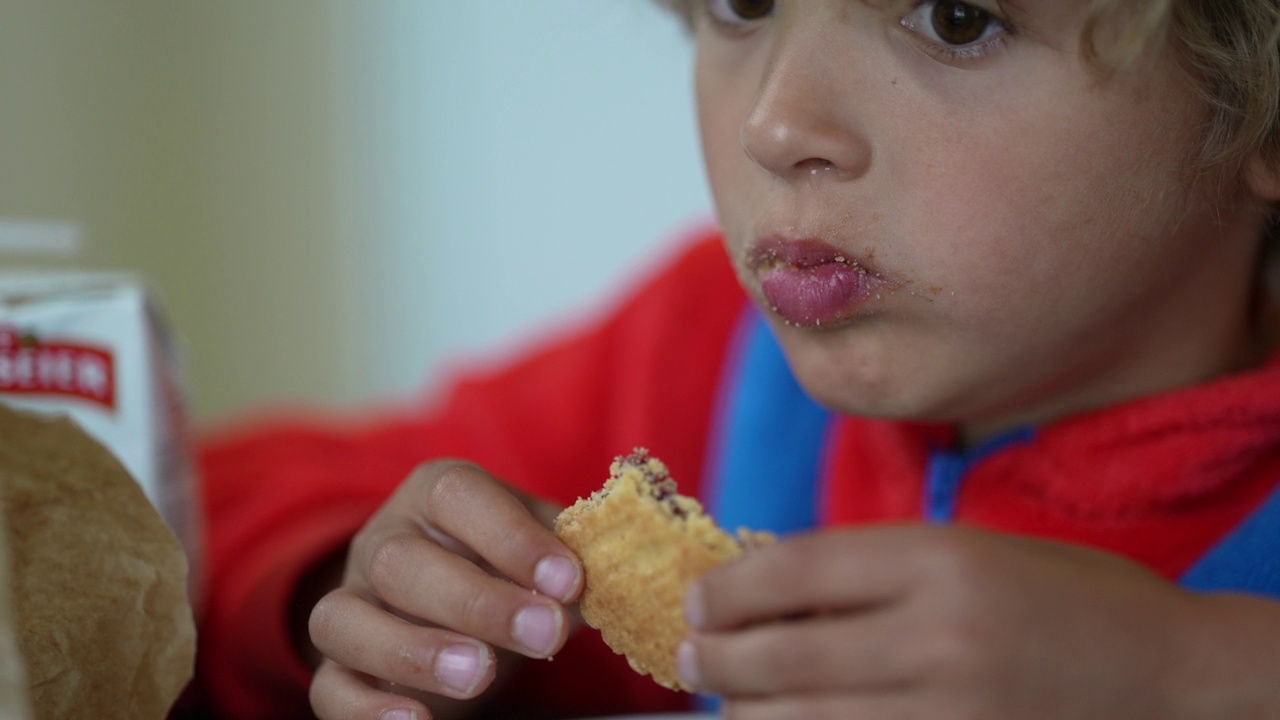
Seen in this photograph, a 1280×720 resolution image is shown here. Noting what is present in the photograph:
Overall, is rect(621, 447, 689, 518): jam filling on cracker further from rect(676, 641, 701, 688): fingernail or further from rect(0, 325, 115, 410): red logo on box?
rect(0, 325, 115, 410): red logo on box

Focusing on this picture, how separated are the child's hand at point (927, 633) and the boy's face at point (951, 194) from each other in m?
0.15

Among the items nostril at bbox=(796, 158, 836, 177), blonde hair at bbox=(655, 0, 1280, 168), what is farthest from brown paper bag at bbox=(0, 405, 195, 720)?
blonde hair at bbox=(655, 0, 1280, 168)

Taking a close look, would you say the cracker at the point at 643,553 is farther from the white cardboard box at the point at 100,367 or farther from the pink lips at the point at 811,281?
the white cardboard box at the point at 100,367

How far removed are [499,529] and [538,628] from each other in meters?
0.04

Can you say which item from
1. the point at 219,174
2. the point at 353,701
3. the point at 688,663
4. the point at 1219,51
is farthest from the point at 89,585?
the point at 219,174

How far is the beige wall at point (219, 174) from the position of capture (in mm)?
1084

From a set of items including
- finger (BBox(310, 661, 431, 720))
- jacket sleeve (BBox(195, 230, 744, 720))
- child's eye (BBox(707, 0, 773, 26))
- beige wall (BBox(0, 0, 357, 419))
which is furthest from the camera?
beige wall (BBox(0, 0, 357, 419))

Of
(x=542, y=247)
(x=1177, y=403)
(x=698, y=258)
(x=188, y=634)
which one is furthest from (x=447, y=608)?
(x=542, y=247)

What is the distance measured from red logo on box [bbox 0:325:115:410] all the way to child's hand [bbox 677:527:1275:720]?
1.08 ft

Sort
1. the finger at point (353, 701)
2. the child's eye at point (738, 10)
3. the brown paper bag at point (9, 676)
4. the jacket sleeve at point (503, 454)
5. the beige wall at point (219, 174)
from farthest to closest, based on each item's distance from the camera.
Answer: the beige wall at point (219, 174) → the jacket sleeve at point (503, 454) → the child's eye at point (738, 10) → the finger at point (353, 701) → the brown paper bag at point (9, 676)

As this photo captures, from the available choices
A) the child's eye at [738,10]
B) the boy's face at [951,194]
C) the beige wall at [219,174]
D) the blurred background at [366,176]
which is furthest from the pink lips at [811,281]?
the beige wall at [219,174]

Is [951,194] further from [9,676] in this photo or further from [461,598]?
[9,676]

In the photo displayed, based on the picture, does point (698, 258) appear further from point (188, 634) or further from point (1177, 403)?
point (188, 634)

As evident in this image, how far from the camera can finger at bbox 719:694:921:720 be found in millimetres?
300
